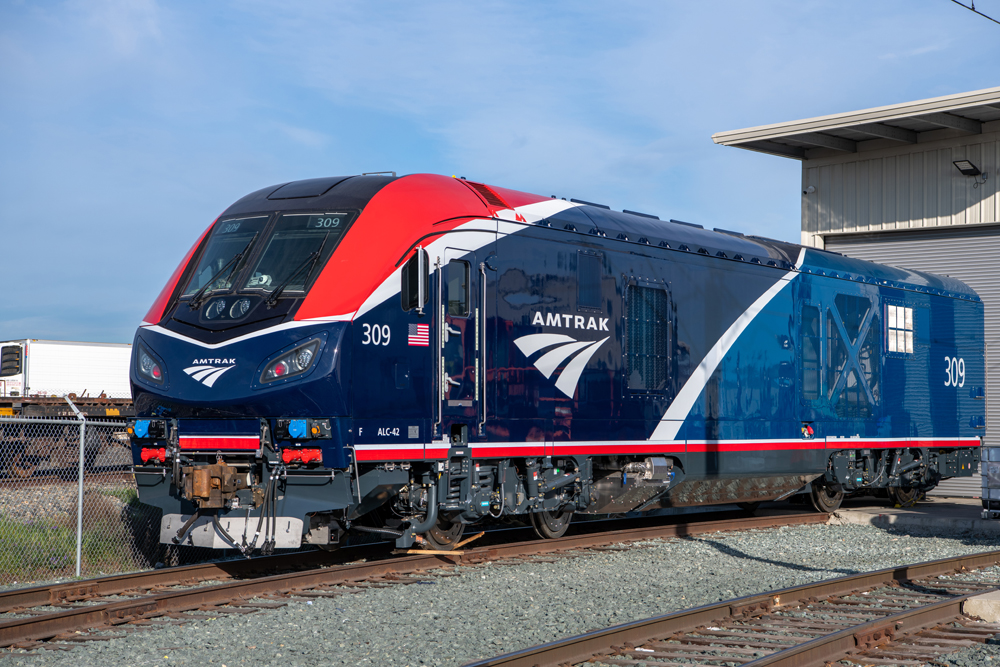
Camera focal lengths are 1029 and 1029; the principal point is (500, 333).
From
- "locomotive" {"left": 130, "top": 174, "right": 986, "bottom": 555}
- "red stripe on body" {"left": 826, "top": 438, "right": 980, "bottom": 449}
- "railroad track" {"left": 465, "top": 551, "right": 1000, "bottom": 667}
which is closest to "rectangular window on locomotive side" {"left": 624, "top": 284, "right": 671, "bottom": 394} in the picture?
"locomotive" {"left": 130, "top": 174, "right": 986, "bottom": 555}

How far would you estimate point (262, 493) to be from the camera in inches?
353

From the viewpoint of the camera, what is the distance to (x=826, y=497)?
53.5ft

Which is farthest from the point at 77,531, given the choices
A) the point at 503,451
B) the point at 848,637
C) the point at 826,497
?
the point at 826,497

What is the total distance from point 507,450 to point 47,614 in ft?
14.7

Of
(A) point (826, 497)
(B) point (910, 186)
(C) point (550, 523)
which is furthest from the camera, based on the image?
(B) point (910, 186)

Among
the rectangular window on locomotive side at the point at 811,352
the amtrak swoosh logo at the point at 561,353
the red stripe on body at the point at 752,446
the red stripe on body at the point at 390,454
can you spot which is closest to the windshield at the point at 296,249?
Result: the red stripe on body at the point at 390,454

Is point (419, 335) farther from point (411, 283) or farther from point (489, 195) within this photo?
point (489, 195)

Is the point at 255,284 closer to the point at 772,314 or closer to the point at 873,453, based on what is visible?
the point at 772,314

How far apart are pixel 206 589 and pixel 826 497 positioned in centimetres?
1093

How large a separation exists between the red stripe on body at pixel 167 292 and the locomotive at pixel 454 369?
0.12 feet

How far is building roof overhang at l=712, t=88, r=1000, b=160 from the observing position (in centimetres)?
1816

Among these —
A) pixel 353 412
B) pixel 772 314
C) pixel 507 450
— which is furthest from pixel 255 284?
pixel 772 314

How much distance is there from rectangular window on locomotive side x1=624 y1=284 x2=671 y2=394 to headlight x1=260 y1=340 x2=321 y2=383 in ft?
14.4

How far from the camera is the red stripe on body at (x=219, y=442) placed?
892 cm
